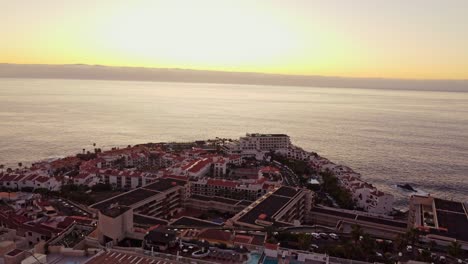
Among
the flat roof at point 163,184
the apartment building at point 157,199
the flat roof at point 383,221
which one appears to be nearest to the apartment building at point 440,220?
the flat roof at point 383,221

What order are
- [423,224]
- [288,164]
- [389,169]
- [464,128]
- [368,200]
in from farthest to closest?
[464,128]
[389,169]
[288,164]
[368,200]
[423,224]

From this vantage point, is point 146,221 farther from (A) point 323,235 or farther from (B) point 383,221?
(B) point 383,221

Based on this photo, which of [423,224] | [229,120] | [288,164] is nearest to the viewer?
[423,224]

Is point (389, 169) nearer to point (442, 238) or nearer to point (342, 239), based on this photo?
point (442, 238)

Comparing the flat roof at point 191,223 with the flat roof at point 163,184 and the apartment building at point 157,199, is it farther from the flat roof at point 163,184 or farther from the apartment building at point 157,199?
the flat roof at point 163,184

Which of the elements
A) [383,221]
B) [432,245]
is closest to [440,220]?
[383,221]

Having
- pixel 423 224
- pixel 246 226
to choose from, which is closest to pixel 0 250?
pixel 246 226

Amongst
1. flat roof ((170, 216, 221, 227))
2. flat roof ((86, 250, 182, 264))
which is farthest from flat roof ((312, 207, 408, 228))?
flat roof ((86, 250, 182, 264))
